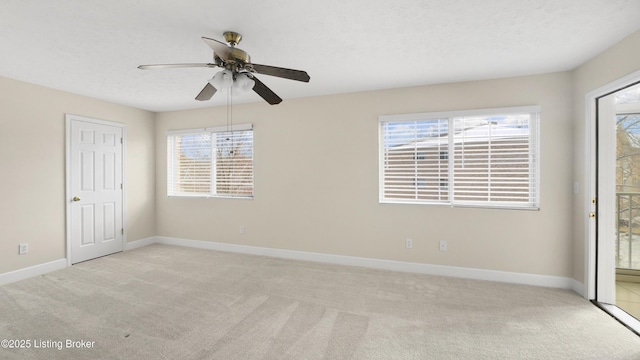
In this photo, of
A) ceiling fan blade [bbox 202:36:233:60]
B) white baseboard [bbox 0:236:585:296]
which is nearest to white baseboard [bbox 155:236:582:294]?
white baseboard [bbox 0:236:585:296]

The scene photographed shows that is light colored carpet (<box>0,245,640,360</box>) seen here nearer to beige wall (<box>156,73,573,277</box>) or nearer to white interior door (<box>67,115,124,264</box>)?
beige wall (<box>156,73,573,277</box>)

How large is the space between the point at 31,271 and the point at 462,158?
18.7ft

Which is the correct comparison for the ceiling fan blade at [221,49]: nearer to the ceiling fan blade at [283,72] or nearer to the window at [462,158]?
the ceiling fan blade at [283,72]

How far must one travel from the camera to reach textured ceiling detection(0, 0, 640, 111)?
6.12ft

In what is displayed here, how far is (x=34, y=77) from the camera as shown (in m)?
3.19

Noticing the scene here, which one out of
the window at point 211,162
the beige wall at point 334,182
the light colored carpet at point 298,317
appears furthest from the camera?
the window at point 211,162

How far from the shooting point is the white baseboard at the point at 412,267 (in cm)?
308

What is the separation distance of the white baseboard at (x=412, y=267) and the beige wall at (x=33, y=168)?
191 centimetres

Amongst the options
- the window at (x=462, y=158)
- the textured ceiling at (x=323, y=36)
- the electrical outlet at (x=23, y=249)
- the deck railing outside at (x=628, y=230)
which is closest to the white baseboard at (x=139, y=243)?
the electrical outlet at (x=23, y=249)

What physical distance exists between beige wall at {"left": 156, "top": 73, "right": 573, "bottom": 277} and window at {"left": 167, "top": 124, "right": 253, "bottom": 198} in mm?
164

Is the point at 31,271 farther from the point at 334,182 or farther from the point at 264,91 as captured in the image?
the point at 334,182

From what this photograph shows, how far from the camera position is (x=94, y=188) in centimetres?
416

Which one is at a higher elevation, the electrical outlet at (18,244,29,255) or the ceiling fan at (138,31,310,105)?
the ceiling fan at (138,31,310,105)

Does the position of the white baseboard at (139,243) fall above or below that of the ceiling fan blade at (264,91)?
below
